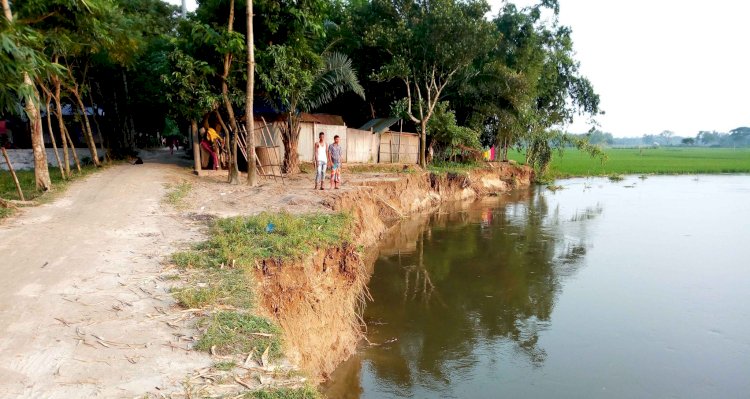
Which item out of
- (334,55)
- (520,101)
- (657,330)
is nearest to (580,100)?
(520,101)

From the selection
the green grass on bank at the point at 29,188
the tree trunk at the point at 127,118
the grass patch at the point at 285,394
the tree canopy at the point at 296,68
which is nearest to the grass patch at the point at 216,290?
the grass patch at the point at 285,394

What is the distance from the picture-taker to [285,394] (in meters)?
3.55

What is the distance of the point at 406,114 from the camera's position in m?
22.8

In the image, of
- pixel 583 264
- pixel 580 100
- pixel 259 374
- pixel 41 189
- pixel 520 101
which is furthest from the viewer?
pixel 580 100

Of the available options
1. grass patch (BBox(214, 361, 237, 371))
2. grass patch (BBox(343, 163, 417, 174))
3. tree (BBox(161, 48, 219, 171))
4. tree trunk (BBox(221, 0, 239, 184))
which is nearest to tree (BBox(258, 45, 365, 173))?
tree trunk (BBox(221, 0, 239, 184))

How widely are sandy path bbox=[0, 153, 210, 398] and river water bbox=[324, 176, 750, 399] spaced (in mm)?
2705

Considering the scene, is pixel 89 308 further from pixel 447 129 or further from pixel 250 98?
pixel 447 129

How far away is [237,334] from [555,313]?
6.91m

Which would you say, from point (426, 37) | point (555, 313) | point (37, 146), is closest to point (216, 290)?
point (555, 313)

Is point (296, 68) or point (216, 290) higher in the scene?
point (296, 68)

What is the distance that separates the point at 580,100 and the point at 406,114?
17.5 m

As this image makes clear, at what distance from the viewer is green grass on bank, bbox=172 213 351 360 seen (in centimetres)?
442

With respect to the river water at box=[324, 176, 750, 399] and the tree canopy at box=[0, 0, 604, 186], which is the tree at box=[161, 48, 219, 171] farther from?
the river water at box=[324, 176, 750, 399]

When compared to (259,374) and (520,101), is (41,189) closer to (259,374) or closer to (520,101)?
(259,374)
